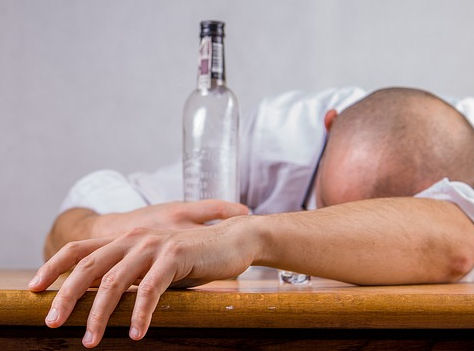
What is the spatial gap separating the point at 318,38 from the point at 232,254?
56.2 inches

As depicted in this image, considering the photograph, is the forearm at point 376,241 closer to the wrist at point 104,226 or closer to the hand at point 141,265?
the hand at point 141,265

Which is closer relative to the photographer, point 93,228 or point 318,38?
point 93,228

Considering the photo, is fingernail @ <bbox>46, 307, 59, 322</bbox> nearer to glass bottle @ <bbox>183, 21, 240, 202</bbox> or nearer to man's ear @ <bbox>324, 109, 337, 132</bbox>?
glass bottle @ <bbox>183, 21, 240, 202</bbox>

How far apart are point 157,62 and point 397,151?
103 centimetres

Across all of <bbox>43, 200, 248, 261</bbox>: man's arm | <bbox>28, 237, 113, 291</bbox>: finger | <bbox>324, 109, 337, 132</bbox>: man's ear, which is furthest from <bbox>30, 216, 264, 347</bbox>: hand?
<bbox>324, 109, 337, 132</bbox>: man's ear

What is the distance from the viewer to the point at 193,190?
1.08 meters

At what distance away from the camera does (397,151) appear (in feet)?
3.72

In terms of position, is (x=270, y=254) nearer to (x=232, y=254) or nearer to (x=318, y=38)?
(x=232, y=254)

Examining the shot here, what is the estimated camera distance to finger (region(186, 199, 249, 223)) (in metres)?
0.97

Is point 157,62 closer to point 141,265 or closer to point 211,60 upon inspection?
point 211,60

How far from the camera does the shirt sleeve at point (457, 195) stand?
3.21ft

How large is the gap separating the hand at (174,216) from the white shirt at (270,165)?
0.25 meters

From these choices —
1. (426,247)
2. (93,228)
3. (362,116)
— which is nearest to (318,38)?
(362,116)

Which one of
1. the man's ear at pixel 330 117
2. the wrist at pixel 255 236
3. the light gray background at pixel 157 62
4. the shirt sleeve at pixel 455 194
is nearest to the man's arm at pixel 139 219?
the wrist at pixel 255 236
